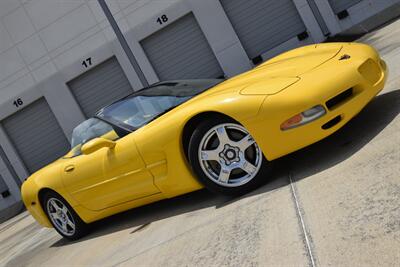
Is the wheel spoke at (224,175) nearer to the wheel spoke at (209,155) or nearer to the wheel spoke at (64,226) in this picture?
the wheel spoke at (209,155)

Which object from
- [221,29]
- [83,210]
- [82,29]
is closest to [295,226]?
[83,210]

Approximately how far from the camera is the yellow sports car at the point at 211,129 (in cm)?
396

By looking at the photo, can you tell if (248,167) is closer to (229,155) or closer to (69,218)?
(229,155)

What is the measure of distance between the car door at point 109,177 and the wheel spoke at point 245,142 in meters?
1.01

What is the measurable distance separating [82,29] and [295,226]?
47.5 feet

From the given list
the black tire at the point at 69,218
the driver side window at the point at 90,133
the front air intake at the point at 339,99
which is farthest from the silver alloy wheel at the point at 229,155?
the black tire at the point at 69,218

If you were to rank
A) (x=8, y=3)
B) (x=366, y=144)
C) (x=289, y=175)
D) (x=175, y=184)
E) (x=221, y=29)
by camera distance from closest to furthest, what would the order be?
(x=366, y=144) < (x=289, y=175) < (x=175, y=184) < (x=221, y=29) < (x=8, y=3)

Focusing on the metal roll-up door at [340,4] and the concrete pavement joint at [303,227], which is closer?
the concrete pavement joint at [303,227]

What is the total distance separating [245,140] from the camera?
4.18m

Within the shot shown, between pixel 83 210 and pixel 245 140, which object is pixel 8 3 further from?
pixel 245 140

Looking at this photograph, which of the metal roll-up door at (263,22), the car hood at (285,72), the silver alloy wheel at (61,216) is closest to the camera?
the car hood at (285,72)

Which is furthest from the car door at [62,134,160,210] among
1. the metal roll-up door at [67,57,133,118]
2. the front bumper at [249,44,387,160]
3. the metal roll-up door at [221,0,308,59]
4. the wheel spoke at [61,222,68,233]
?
the metal roll-up door at [67,57,133,118]

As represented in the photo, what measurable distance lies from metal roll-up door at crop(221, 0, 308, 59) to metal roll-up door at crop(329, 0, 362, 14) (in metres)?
1.00

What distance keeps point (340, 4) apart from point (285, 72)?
12213mm
